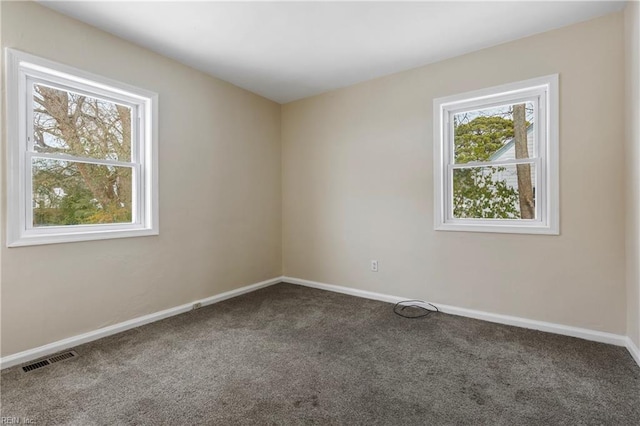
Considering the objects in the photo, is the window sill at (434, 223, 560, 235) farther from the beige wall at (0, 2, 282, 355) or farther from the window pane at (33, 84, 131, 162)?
the window pane at (33, 84, 131, 162)

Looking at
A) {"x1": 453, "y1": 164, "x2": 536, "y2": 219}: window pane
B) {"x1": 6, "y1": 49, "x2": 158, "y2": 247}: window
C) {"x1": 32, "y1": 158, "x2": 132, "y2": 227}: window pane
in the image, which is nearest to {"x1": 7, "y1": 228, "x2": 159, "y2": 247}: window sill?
{"x1": 6, "y1": 49, "x2": 158, "y2": 247}: window

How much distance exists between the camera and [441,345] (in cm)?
234

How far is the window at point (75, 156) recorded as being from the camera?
2104 millimetres

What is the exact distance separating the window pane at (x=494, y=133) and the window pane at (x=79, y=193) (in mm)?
3193

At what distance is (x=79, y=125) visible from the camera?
2477 mm

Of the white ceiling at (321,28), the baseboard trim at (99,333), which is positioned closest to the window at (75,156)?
the white ceiling at (321,28)

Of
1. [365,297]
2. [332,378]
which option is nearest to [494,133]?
[365,297]

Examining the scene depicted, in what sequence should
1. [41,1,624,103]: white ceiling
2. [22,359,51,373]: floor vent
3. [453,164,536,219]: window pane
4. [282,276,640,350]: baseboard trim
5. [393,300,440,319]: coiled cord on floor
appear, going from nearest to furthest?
1. [22,359,51,373]: floor vent
2. [41,1,624,103]: white ceiling
3. [282,276,640,350]: baseboard trim
4. [453,164,536,219]: window pane
5. [393,300,440,319]: coiled cord on floor

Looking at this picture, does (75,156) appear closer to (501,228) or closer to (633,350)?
(501,228)

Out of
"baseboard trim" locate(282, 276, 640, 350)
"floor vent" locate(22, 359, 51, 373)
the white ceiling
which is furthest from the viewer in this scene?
"baseboard trim" locate(282, 276, 640, 350)

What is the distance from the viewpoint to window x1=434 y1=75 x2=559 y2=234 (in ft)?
8.50

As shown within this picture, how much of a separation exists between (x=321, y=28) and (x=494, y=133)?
1.85m

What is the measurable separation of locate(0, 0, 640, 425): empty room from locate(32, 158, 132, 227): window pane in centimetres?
2

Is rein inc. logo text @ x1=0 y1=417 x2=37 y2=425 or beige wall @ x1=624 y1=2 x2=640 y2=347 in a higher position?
beige wall @ x1=624 y1=2 x2=640 y2=347
